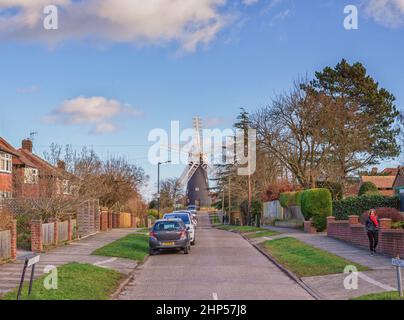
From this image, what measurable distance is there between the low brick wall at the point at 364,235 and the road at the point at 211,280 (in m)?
4.16

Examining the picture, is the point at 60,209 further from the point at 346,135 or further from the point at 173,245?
the point at 346,135

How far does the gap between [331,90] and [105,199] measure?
23593 millimetres

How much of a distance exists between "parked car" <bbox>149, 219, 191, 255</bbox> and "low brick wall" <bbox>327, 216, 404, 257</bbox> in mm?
7275

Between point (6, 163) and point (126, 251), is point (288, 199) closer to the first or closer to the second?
point (6, 163)

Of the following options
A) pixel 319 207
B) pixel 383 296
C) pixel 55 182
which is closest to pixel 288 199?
pixel 319 207

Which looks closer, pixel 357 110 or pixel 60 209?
pixel 60 209

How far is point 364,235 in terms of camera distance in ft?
82.6

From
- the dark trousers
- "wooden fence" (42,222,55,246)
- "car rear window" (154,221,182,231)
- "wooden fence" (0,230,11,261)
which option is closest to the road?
"car rear window" (154,221,182,231)

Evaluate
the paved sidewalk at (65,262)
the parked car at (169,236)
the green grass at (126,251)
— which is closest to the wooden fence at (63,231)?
the paved sidewalk at (65,262)

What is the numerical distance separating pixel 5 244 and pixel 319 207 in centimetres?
2033

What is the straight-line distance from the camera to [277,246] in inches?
1148

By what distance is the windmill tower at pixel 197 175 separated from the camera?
100375mm

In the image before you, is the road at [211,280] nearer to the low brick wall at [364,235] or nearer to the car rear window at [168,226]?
the car rear window at [168,226]
